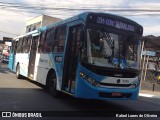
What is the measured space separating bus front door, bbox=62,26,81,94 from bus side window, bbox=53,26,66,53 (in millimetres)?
629

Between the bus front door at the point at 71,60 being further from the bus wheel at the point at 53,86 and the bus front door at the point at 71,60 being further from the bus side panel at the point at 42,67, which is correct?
the bus side panel at the point at 42,67

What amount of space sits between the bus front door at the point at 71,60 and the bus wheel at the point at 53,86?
1.09 metres

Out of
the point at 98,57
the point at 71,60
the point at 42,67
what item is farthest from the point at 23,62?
the point at 98,57

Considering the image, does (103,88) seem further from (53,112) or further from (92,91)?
(53,112)

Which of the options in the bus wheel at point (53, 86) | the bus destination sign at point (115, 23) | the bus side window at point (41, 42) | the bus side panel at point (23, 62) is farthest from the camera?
the bus side panel at point (23, 62)

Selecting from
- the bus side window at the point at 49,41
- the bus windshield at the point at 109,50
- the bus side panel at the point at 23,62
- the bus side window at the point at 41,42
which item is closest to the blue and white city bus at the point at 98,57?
the bus windshield at the point at 109,50

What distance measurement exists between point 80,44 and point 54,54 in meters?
2.82

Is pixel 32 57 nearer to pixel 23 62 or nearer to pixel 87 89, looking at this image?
pixel 23 62

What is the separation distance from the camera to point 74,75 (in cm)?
1052

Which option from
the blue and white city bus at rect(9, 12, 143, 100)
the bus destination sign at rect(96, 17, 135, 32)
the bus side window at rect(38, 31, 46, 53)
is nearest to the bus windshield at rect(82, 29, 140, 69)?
the blue and white city bus at rect(9, 12, 143, 100)

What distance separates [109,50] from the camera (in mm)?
10203

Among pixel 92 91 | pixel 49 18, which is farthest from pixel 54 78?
pixel 49 18

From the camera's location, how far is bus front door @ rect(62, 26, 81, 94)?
1062cm

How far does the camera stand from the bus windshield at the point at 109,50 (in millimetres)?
9969
